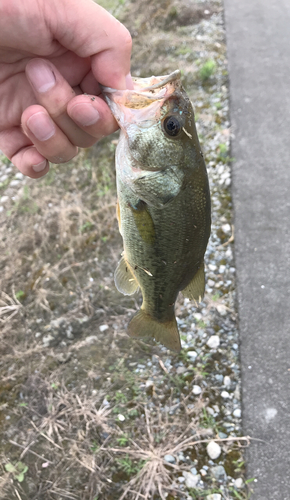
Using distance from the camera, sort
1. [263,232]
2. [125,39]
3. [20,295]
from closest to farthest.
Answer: [125,39] → [263,232] → [20,295]

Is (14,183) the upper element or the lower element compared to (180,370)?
upper

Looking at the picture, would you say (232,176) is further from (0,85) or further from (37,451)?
(37,451)

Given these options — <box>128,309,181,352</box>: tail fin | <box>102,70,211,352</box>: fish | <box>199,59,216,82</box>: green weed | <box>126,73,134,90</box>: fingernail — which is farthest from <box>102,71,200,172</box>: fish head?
<box>199,59,216,82</box>: green weed

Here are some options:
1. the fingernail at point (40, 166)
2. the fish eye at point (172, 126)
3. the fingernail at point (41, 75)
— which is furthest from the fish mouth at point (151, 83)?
the fingernail at point (40, 166)

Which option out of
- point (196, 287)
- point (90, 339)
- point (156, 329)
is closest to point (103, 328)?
point (90, 339)

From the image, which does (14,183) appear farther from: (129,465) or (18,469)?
(129,465)

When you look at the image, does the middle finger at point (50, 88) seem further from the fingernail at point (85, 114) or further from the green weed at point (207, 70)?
the green weed at point (207, 70)
